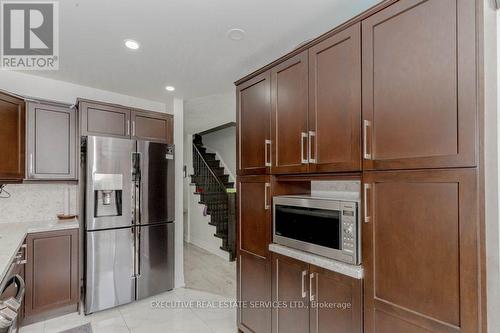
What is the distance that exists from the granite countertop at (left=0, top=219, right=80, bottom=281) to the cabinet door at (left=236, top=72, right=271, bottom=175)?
1719 mm

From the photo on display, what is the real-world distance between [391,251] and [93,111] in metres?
3.11

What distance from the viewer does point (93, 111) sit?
3061 mm

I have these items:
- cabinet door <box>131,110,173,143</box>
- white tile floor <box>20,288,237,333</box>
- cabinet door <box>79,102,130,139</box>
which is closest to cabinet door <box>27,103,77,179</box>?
cabinet door <box>79,102,130,139</box>

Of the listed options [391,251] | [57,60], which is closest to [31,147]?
[57,60]

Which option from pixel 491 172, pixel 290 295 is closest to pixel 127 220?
pixel 290 295

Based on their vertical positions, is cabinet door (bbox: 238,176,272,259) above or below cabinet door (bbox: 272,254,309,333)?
above

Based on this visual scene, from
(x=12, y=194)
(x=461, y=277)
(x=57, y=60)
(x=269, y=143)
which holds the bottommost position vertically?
(x=461, y=277)

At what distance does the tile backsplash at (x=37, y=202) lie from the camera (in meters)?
2.98

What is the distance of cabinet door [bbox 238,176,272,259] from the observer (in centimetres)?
224

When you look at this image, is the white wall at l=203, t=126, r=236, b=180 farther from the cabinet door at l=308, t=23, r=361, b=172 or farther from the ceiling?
the cabinet door at l=308, t=23, r=361, b=172

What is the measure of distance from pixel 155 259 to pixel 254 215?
1635 mm

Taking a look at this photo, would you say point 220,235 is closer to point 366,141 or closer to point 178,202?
point 178,202

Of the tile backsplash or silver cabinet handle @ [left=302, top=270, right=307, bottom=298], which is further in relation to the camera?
the tile backsplash

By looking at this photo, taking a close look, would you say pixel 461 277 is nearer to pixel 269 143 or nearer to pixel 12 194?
pixel 269 143
